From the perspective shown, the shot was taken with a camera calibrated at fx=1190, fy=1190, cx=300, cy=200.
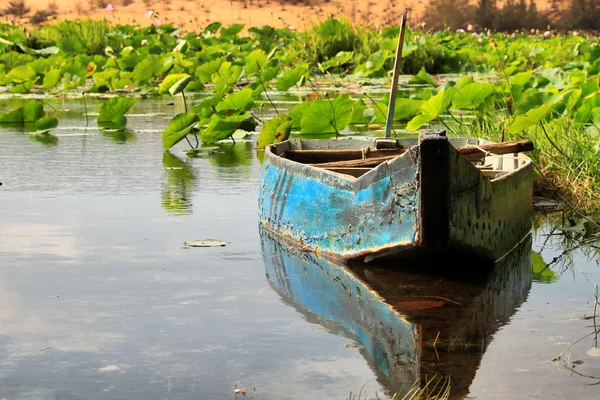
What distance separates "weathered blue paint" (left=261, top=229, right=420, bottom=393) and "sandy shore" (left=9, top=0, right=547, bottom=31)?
766 inches

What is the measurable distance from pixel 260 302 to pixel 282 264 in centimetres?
67

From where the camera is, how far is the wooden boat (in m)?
4.32

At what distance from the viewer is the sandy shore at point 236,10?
80.5 feet

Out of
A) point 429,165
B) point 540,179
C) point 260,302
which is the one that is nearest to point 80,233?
point 260,302

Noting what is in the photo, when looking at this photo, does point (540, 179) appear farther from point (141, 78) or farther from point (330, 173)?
point (141, 78)

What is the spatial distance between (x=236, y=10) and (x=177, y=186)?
745 inches

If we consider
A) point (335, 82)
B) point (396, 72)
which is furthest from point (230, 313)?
point (335, 82)

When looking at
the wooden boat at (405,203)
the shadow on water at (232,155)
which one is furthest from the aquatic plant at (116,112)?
the wooden boat at (405,203)

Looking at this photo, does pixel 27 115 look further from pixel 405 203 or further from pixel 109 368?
pixel 109 368

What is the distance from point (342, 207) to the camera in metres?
4.79

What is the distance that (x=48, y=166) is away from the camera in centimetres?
757

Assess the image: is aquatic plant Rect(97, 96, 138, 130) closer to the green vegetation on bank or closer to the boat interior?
the green vegetation on bank

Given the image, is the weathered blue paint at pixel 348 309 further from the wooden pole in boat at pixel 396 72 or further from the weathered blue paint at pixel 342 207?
the wooden pole in boat at pixel 396 72

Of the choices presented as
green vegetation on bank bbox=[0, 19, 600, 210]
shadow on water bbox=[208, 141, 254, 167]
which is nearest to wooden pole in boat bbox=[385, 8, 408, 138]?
green vegetation on bank bbox=[0, 19, 600, 210]
